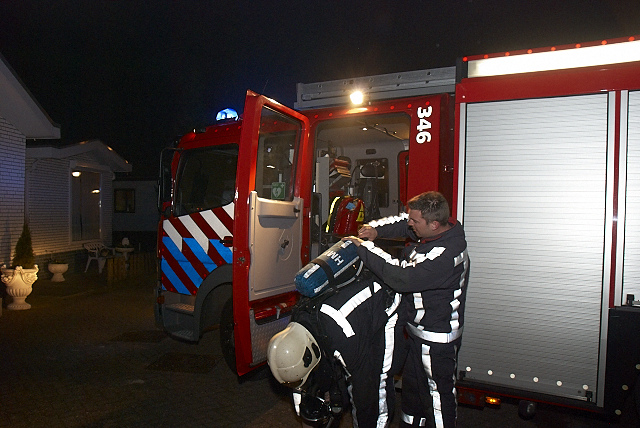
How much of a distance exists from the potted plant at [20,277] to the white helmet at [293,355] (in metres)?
7.32

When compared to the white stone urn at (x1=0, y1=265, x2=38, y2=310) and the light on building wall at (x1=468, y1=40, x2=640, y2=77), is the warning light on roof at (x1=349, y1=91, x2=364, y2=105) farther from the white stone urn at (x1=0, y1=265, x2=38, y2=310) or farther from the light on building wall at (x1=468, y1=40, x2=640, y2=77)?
the white stone urn at (x1=0, y1=265, x2=38, y2=310)

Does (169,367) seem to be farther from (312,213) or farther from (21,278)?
(21,278)

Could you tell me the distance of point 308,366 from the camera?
2379mm

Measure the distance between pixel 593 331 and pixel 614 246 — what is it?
0.58m

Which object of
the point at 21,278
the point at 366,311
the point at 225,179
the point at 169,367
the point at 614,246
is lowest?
the point at 169,367

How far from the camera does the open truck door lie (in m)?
3.44

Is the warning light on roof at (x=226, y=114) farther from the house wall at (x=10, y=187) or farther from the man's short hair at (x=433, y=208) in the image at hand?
the house wall at (x=10, y=187)

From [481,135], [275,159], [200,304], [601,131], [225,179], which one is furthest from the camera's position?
[225,179]

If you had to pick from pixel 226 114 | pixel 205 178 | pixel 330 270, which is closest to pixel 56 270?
pixel 205 178

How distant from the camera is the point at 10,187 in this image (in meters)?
9.00

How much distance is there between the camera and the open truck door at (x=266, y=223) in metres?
3.44

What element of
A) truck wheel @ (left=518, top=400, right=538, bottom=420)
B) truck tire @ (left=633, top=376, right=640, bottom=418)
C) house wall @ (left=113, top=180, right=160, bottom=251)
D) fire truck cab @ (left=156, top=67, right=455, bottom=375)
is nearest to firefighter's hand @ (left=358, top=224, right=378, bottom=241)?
fire truck cab @ (left=156, top=67, right=455, bottom=375)

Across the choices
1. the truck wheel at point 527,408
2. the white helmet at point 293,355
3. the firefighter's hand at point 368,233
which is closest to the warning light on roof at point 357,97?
the firefighter's hand at point 368,233

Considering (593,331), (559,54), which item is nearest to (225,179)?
(559,54)
